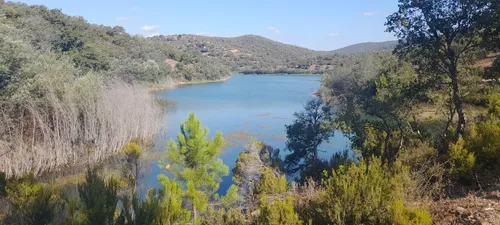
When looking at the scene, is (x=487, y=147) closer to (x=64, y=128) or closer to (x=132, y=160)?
(x=132, y=160)

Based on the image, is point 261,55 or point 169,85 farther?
point 261,55

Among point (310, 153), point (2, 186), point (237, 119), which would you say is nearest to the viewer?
point (2, 186)

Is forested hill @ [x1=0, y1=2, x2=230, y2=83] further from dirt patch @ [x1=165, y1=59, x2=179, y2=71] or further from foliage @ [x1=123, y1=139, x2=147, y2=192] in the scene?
foliage @ [x1=123, y1=139, x2=147, y2=192]

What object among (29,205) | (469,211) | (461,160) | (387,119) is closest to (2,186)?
(29,205)

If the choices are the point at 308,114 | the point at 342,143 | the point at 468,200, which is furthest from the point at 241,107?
the point at 468,200

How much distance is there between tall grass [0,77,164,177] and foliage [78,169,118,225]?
839 centimetres

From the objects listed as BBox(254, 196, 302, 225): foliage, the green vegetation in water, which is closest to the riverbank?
the green vegetation in water

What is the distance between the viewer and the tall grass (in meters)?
13.7

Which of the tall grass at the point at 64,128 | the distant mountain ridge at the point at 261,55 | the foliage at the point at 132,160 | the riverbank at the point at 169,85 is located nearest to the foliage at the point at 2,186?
the tall grass at the point at 64,128

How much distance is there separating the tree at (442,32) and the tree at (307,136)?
965cm

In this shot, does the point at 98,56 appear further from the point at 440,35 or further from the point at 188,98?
the point at 440,35

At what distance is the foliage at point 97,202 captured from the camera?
5223mm

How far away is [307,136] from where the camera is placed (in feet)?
59.9

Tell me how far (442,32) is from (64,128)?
49.6 ft
